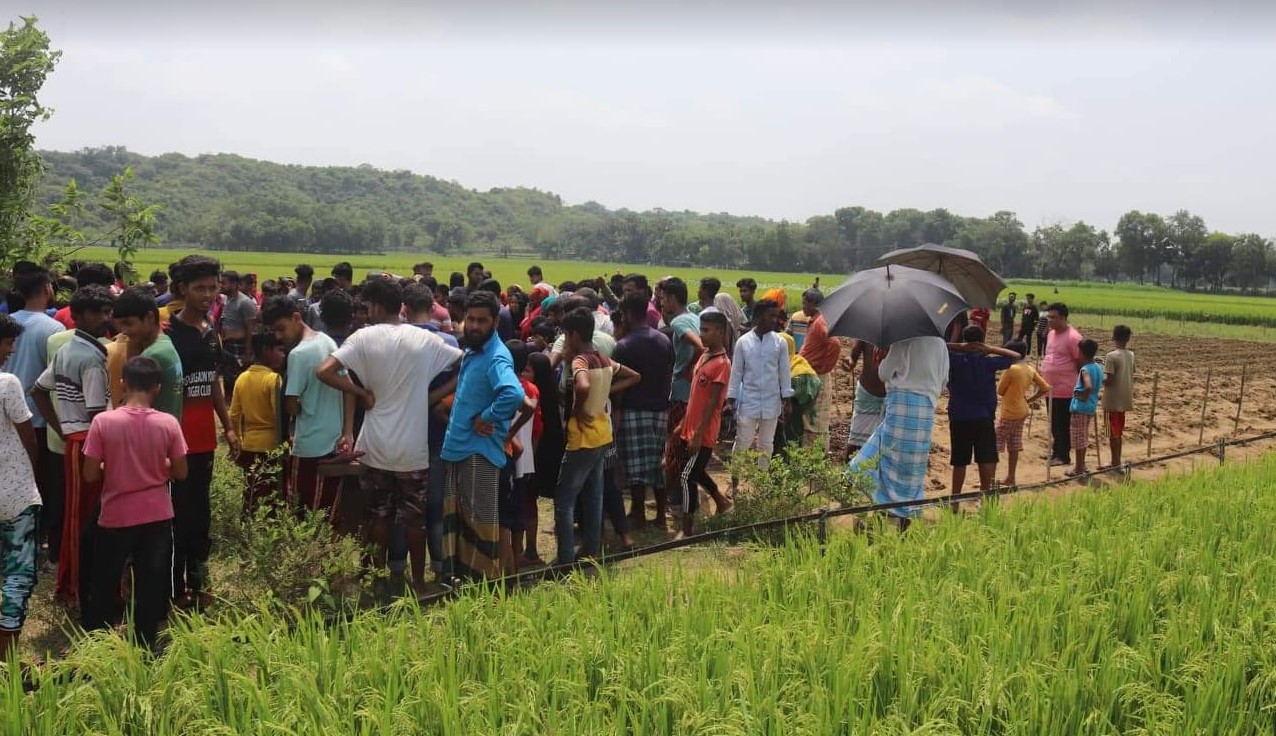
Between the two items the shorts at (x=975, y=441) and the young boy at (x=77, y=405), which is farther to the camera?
the shorts at (x=975, y=441)

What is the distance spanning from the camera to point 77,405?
492cm

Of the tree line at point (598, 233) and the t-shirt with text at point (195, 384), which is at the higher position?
the tree line at point (598, 233)

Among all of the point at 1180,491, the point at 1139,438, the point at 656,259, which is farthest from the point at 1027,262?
the point at 1180,491

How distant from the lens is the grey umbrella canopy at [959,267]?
23.7ft

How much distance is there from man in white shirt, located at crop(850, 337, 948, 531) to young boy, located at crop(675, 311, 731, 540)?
3.49ft

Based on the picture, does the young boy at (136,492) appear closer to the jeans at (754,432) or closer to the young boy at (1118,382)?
the jeans at (754,432)

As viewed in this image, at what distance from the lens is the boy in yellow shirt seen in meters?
5.36

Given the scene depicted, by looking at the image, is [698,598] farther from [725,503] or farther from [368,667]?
[725,503]

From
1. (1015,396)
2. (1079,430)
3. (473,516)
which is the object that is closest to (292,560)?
(473,516)

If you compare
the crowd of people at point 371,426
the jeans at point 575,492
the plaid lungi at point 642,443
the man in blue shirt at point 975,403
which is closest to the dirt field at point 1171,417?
the man in blue shirt at point 975,403

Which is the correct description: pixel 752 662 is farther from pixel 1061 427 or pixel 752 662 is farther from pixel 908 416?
pixel 1061 427

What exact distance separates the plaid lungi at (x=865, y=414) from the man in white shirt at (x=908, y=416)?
853mm

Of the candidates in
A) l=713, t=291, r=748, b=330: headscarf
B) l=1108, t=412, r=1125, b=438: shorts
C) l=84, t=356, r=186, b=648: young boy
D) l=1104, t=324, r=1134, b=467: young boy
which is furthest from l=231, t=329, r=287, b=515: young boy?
l=1108, t=412, r=1125, b=438: shorts

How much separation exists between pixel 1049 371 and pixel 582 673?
7.80m
